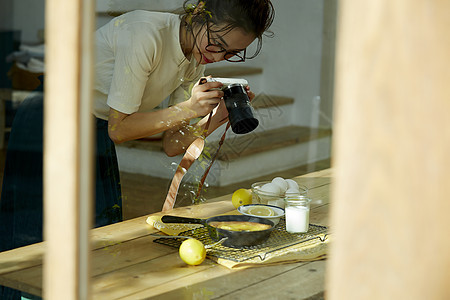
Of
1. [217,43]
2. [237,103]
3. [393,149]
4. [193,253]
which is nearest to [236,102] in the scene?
[237,103]

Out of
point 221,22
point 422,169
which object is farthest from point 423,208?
point 221,22

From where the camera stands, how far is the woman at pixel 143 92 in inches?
55.7

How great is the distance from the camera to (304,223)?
130 cm

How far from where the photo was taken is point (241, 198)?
1.53 m

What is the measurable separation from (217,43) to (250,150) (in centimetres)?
84

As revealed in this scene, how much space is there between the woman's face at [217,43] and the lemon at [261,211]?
0.45m

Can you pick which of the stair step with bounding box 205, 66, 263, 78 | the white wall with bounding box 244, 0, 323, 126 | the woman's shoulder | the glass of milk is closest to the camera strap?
the stair step with bounding box 205, 66, 263, 78

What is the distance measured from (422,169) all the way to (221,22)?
1.10 metres

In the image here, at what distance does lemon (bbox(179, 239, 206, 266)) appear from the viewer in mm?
1088

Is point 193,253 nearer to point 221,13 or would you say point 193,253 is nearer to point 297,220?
point 297,220

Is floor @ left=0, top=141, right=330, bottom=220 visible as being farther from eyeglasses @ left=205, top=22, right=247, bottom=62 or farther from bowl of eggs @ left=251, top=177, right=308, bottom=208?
eyeglasses @ left=205, top=22, right=247, bottom=62

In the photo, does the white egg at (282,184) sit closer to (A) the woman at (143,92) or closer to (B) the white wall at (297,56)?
(A) the woman at (143,92)

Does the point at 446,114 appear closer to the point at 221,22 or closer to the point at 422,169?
the point at 422,169

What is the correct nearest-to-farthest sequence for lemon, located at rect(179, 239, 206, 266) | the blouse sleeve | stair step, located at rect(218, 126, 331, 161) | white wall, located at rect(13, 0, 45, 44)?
lemon, located at rect(179, 239, 206, 266)
the blouse sleeve
stair step, located at rect(218, 126, 331, 161)
white wall, located at rect(13, 0, 45, 44)
